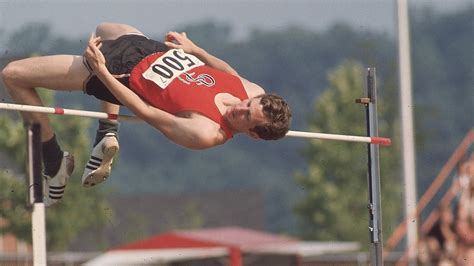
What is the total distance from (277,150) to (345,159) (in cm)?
3102

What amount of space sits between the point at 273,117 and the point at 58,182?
1294 millimetres

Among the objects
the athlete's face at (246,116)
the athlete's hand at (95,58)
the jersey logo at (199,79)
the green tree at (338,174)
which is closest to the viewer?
the athlete's hand at (95,58)

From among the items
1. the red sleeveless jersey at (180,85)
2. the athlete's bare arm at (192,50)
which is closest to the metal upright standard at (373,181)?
the athlete's bare arm at (192,50)

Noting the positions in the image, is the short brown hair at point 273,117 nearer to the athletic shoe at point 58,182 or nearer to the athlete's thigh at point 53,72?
the athlete's thigh at point 53,72

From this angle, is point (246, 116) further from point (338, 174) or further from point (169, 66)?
point (338, 174)

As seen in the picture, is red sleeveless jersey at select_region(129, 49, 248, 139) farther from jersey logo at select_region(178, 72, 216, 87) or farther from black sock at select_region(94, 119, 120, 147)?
black sock at select_region(94, 119, 120, 147)

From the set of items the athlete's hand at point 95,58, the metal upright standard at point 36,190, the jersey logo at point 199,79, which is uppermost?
the athlete's hand at point 95,58

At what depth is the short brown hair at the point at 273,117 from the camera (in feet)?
21.2

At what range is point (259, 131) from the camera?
650cm

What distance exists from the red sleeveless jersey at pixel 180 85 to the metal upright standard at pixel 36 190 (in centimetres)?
63

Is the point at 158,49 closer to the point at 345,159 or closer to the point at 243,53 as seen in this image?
the point at 345,159

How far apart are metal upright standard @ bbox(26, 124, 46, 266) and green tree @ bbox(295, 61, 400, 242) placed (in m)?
22.3

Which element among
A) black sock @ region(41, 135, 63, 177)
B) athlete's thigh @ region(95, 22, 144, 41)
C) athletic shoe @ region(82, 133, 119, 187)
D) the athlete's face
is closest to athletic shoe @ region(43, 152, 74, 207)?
black sock @ region(41, 135, 63, 177)

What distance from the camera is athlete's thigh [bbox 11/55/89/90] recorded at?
261 inches
